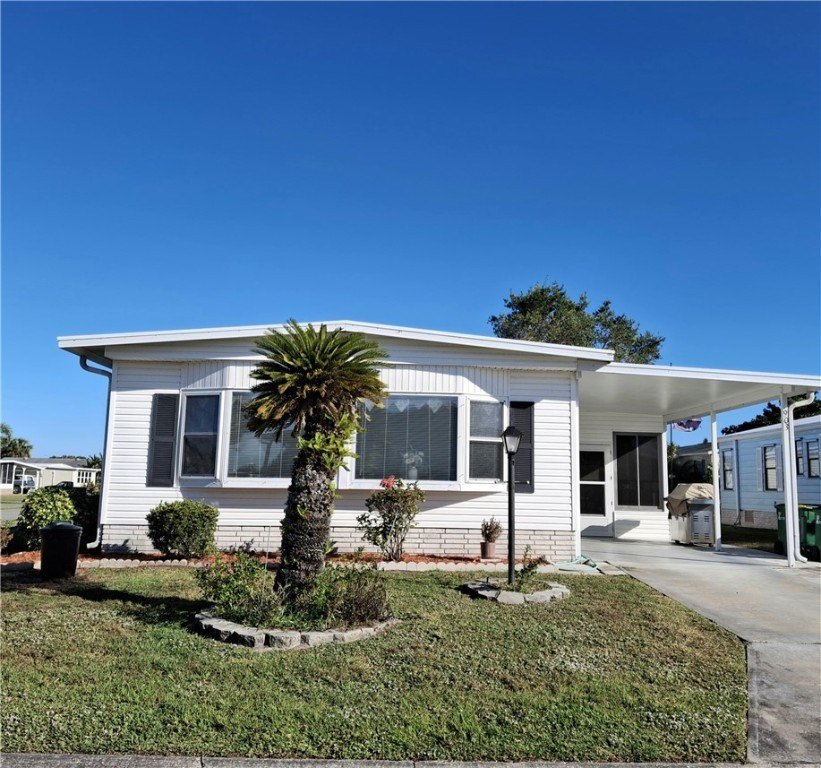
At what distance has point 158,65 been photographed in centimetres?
984

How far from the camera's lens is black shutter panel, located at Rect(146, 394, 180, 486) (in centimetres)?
1036

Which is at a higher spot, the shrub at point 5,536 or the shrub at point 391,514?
the shrub at point 391,514

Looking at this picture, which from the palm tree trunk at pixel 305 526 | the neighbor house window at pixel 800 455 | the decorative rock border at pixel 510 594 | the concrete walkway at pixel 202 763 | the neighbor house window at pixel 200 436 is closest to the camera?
the concrete walkway at pixel 202 763

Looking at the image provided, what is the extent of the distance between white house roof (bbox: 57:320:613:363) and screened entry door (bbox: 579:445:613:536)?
16.8ft

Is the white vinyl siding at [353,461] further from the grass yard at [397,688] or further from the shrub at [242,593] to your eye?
the shrub at [242,593]

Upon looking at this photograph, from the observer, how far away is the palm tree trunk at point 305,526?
572 cm

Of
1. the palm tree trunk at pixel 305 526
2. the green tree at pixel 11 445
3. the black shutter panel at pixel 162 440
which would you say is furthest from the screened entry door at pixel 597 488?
the green tree at pixel 11 445

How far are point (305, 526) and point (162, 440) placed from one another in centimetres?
559

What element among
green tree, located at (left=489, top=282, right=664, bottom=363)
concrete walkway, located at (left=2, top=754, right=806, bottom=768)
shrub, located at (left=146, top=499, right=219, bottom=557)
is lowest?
concrete walkway, located at (left=2, top=754, right=806, bottom=768)

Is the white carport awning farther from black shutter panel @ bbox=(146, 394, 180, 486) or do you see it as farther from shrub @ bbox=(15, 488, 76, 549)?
shrub @ bbox=(15, 488, 76, 549)

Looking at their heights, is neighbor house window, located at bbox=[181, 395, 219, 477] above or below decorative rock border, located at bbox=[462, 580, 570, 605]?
above

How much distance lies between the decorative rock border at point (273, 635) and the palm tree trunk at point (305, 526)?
0.54 metres

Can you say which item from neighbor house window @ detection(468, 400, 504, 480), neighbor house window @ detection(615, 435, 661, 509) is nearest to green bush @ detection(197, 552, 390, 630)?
neighbor house window @ detection(468, 400, 504, 480)

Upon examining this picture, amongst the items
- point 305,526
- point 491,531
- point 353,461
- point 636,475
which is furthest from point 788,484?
point 305,526
